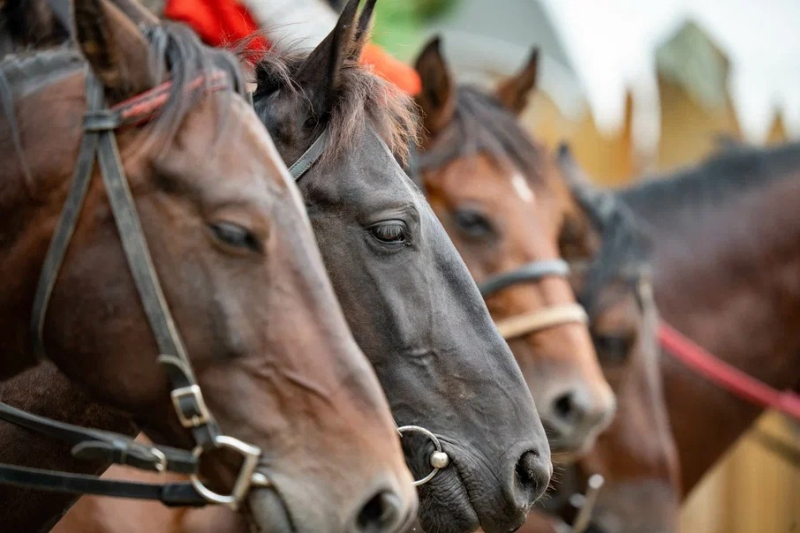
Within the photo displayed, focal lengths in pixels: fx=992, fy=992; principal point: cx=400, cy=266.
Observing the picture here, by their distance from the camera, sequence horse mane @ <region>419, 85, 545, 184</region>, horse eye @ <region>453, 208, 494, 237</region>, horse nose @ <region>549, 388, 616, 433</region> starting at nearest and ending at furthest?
horse nose @ <region>549, 388, 616, 433</region>
horse eye @ <region>453, 208, 494, 237</region>
horse mane @ <region>419, 85, 545, 184</region>

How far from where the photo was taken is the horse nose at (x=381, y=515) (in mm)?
1637

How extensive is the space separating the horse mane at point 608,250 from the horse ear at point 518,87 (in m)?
0.49

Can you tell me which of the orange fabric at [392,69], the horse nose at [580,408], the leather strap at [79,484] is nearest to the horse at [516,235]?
the horse nose at [580,408]

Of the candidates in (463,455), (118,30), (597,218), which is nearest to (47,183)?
(118,30)

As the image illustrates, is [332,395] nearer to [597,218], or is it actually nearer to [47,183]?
[47,183]

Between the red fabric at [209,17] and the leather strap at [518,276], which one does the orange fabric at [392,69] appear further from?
the leather strap at [518,276]

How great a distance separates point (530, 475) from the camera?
2205mm

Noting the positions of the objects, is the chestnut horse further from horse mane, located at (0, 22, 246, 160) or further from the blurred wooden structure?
horse mane, located at (0, 22, 246, 160)

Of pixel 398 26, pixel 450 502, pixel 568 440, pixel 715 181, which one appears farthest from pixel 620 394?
pixel 450 502

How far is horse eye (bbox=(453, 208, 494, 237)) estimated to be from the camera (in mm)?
3533

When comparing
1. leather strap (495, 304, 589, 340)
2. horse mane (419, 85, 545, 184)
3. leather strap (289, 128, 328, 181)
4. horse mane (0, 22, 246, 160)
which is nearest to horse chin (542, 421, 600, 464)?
leather strap (495, 304, 589, 340)

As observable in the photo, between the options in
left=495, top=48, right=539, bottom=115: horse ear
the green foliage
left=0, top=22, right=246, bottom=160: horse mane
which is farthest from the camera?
the green foliage

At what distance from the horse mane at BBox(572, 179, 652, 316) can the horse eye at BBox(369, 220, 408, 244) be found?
7.18 ft

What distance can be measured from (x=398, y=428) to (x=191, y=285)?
0.66m
